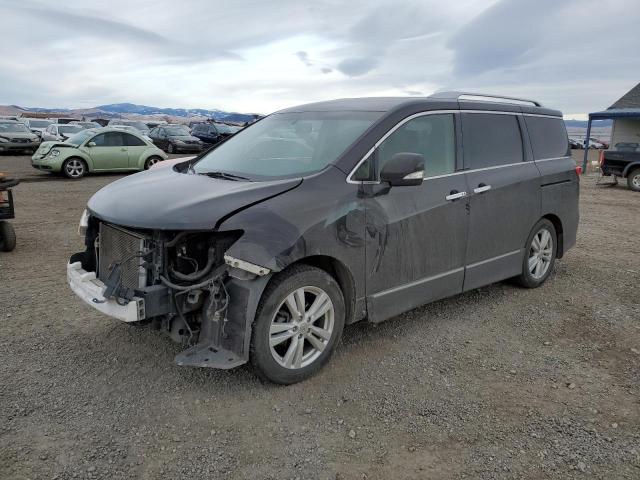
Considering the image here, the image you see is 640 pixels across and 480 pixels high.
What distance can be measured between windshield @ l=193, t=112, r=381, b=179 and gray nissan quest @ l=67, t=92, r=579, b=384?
2 cm

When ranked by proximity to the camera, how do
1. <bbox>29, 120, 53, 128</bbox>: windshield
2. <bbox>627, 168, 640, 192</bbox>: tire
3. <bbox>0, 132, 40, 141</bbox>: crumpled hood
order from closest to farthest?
<bbox>627, 168, 640, 192</bbox>: tire
<bbox>0, 132, 40, 141</bbox>: crumpled hood
<bbox>29, 120, 53, 128</bbox>: windshield

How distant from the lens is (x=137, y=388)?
11.3 ft

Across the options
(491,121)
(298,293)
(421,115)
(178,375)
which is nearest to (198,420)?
(178,375)

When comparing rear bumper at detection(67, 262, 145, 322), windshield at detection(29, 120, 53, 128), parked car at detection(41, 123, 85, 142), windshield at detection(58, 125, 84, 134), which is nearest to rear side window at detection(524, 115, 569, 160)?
rear bumper at detection(67, 262, 145, 322)

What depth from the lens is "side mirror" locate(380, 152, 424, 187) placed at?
3.62 m

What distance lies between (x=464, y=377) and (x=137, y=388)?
7.30ft

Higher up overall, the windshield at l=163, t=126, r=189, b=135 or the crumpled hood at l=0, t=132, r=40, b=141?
the windshield at l=163, t=126, r=189, b=135

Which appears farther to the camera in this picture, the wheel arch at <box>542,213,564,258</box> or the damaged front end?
the wheel arch at <box>542,213,564,258</box>

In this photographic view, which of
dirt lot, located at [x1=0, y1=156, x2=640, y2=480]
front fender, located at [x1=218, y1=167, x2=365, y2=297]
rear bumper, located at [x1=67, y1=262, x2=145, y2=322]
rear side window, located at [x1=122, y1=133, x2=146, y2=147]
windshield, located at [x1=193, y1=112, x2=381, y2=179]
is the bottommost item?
dirt lot, located at [x1=0, y1=156, x2=640, y2=480]

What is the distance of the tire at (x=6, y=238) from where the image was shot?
6.61 metres

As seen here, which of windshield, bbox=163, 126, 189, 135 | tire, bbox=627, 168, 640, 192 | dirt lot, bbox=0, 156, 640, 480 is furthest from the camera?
windshield, bbox=163, 126, 189, 135

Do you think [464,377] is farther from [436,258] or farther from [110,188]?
[110,188]

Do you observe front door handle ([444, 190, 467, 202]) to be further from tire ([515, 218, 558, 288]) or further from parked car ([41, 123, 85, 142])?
parked car ([41, 123, 85, 142])

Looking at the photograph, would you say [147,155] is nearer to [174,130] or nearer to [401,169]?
[174,130]
